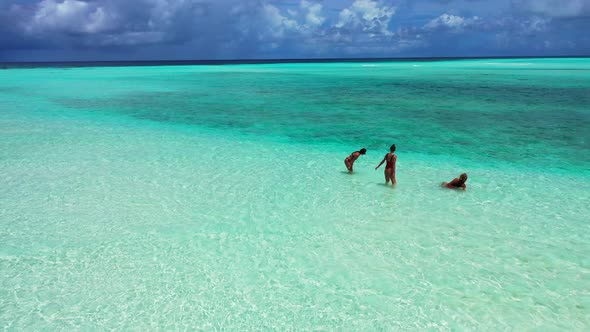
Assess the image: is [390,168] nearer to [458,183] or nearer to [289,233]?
[458,183]

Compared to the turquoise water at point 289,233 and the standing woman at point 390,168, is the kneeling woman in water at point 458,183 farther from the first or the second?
the standing woman at point 390,168

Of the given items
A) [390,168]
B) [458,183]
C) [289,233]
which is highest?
[390,168]

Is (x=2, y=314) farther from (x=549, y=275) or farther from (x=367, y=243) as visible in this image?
(x=549, y=275)

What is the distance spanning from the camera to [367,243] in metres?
5.70

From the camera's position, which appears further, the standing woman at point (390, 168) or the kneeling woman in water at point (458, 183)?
the standing woman at point (390, 168)

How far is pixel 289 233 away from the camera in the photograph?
6.04 meters

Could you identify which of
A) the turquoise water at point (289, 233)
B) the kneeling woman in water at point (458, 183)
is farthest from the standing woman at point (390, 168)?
the kneeling woman in water at point (458, 183)

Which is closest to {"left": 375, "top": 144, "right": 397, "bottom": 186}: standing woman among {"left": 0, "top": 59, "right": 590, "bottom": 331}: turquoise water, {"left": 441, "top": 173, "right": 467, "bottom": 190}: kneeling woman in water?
{"left": 0, "top": 59, "right": 590, "bottom": 331}: turquoise water

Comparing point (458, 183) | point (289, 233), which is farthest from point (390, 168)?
point (289, 233)

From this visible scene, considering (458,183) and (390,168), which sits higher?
(390,168)

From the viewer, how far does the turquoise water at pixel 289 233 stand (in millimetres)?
4332

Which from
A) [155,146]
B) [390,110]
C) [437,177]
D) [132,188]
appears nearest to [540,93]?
[390,110]

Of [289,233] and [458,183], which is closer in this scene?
[289,233]

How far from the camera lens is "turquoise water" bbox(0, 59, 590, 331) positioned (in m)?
4.33
